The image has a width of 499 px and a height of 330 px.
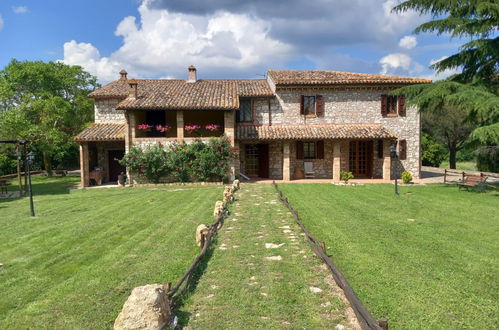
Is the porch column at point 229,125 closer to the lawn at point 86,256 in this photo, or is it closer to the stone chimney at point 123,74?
the lawn at point 86,256

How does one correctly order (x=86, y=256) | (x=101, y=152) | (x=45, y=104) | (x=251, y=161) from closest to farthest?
(x=86, y=256)
(x=101, y=152)
(x=251, y=161)
(x=45, y=104)

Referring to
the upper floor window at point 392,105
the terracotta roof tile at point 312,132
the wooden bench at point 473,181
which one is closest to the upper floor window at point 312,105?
the terracotta roof tile at point 312,132

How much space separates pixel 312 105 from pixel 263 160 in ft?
15.2

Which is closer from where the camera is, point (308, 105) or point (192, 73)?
point (308, 105)

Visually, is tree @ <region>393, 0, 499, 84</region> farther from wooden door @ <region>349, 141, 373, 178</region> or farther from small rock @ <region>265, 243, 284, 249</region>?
small rock @ <region>265, 243, 284, 249</region>

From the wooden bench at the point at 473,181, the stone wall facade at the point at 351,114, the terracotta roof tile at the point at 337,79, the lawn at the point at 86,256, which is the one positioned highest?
the terracotta roof tile at the point at 337,79

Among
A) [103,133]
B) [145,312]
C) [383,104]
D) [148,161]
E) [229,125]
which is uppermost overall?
[383,104]

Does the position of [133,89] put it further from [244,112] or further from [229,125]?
[244,112]

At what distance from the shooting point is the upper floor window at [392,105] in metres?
20.3

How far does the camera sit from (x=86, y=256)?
653cm

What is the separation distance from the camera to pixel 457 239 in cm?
731

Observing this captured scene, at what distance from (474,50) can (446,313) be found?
1558 centimetres

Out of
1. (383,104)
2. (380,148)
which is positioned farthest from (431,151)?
(383,104)

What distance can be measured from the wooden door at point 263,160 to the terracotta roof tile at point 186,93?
328cm
